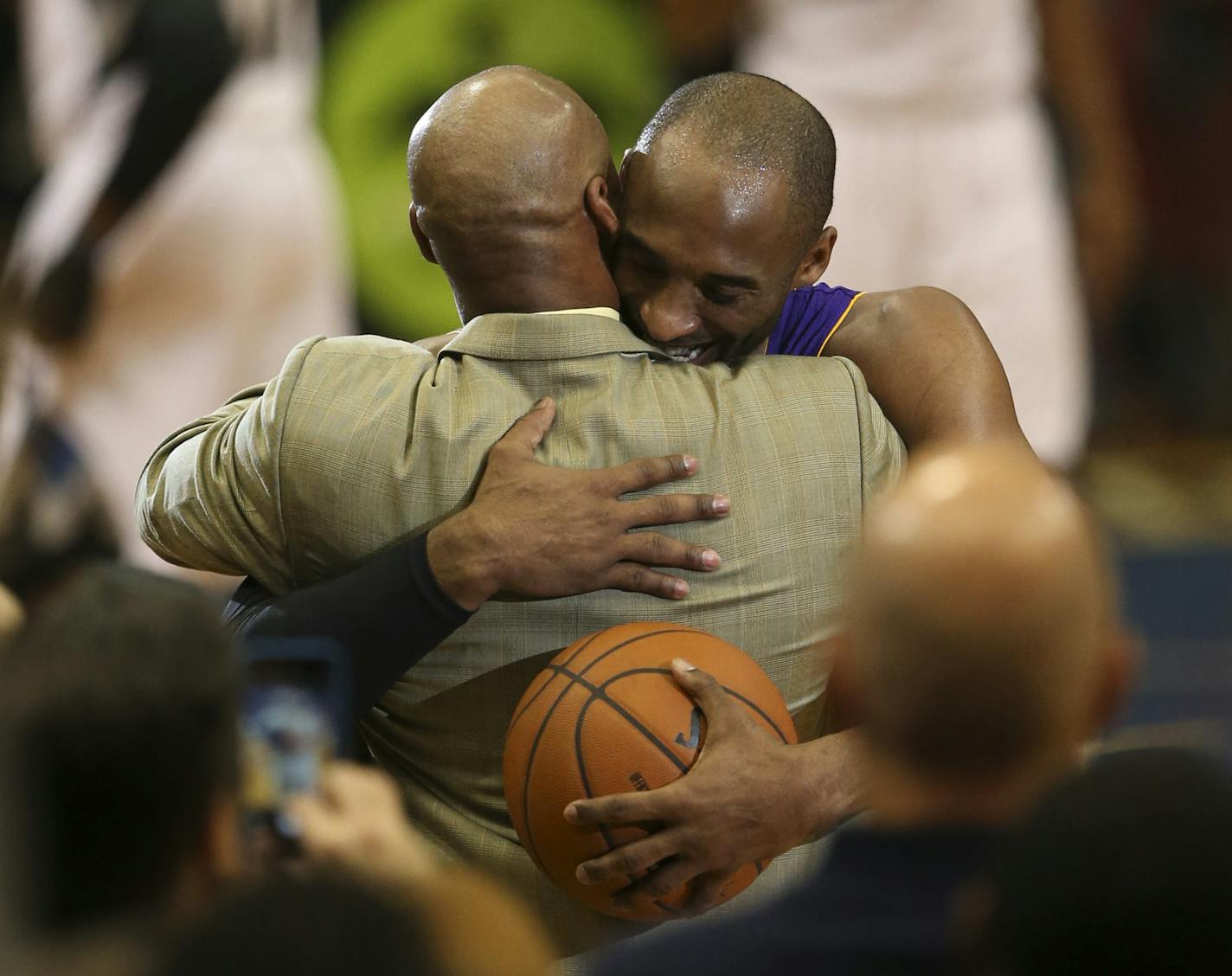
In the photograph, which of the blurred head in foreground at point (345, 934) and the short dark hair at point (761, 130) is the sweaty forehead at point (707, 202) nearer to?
the short dark hair at point (761, 130)

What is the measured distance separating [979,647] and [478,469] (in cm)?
109

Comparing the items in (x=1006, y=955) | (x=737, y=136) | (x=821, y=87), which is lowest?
(x=821, y=87)

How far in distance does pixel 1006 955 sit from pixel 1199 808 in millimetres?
177

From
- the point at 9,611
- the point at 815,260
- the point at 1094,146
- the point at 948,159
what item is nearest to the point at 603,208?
the point at 815,260

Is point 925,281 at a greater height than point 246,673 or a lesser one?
lesser

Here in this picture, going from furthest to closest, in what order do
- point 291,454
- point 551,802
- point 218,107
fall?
point 218,107, point 291,454, point 551,802

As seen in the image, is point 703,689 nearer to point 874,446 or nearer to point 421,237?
point 874,446

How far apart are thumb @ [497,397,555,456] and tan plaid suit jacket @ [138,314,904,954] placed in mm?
24

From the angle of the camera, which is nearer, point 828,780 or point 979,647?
point 979,647

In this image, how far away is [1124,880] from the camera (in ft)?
3.75

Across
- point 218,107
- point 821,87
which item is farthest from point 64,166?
point 821,87

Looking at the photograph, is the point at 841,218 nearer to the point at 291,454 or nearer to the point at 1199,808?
the point at 291,454

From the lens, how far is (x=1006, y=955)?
3.79ft

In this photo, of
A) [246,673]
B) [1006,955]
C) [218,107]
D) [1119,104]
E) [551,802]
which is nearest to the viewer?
[1006,955]
